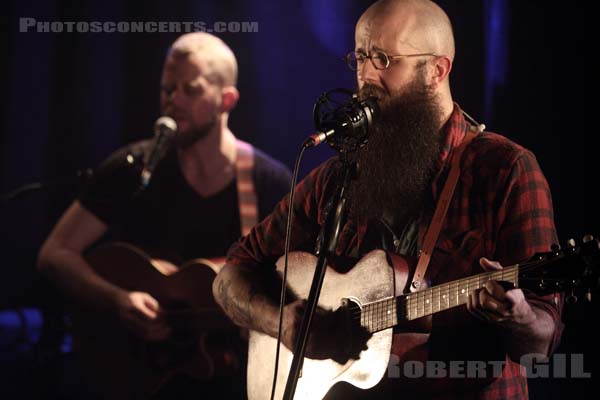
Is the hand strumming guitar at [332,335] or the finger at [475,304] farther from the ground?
the finger at [475,304]

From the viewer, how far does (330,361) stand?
2.69 metres

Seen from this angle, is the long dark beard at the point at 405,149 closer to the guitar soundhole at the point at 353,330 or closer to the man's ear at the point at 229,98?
the guitar soundhole at the point at 353,330

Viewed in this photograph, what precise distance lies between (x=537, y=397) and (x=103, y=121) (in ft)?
8.81

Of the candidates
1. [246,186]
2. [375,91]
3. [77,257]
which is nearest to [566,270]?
[375,91]

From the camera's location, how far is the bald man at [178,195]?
3889 mm

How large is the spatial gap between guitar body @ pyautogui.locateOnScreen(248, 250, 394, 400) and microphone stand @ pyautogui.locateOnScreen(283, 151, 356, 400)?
32 cm

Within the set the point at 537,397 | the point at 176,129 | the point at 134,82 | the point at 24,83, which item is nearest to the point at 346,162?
the point at 537,397

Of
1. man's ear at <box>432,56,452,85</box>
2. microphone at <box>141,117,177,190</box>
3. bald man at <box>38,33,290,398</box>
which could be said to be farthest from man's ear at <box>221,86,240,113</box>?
man's ear at <box>432,56,452,85</box>

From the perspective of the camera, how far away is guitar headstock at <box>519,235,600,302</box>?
6.63 ft

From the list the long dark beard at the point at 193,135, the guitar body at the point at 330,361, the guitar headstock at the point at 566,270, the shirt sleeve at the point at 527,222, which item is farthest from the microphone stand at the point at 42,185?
the guitar headstock at the point at 566,270

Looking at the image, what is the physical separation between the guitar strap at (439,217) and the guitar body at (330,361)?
0.30 feet

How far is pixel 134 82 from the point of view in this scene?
4250 mm

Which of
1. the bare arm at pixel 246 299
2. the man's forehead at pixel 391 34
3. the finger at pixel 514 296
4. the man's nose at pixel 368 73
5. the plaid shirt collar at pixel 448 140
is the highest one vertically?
the man's forehead at pixel 391 34

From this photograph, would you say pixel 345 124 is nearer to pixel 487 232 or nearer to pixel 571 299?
pixel 487 232
